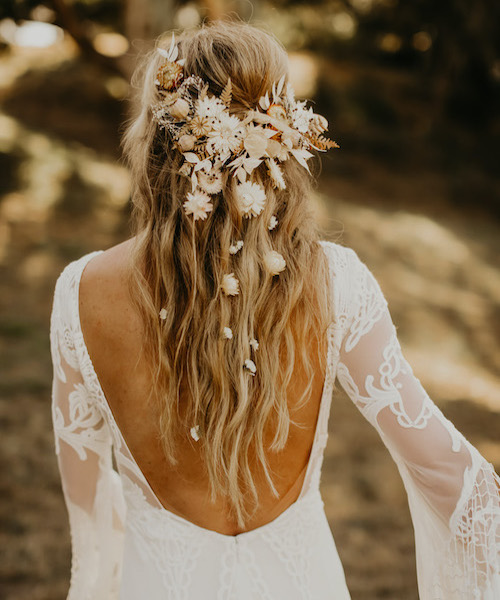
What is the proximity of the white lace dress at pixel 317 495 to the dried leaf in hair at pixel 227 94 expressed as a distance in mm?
362

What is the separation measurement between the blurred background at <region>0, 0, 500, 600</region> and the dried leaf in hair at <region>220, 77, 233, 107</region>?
553 millimetres

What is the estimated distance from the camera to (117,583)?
1824 mm

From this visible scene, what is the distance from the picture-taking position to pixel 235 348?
1310 millimetres

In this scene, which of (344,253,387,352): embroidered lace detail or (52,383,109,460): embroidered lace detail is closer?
(344,253,387,352): embroidered lace detail

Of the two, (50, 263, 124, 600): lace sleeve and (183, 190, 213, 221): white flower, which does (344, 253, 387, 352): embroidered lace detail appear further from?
(50, 263, 124, 600): lace sleeve

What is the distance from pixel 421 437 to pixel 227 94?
791mm

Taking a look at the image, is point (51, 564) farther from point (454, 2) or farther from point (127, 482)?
point (454, 2)

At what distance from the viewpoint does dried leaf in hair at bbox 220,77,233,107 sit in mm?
1221

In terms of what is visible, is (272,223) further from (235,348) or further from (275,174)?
(235,348)

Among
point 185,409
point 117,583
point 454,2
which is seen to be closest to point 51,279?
point 117,583

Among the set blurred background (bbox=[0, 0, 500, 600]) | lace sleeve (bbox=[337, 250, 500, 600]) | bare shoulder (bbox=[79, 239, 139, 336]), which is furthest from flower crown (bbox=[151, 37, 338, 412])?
blurred background (bbox=[0, 0, 500, 600])

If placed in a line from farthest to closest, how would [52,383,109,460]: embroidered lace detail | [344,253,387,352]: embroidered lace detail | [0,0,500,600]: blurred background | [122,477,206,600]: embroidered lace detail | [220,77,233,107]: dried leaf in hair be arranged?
1. [0,0,500,600]: blurred background
2. [52,383,109,460]: embroidered lace detail
3. [122,477,206,600]: embroidered lace detail
4. [344,253,387,352]: embroidered lace detail
5. [220,77,233,107]: dried leaf in hair

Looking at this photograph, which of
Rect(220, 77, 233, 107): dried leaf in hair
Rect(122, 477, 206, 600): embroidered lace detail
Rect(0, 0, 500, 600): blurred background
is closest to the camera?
Rect(220, 77, 233, 107): dried leaf in hair

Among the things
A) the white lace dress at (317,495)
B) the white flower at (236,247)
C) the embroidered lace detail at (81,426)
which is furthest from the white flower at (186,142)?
the embroidered lace detail at (81,426)
